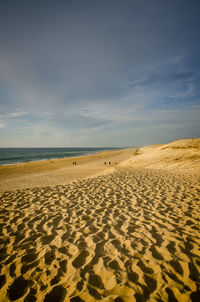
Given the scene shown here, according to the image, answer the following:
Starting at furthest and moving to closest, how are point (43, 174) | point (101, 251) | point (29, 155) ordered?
point (29, 155)
point (43, 174)
point (101, 251)

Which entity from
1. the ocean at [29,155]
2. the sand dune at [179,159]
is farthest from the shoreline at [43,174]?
the ocean at [29,155]

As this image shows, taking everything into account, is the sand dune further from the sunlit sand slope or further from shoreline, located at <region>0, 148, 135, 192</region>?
the sunlit sand slope

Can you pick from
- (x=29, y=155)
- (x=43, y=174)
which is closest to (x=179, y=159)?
(x=43, y=174)

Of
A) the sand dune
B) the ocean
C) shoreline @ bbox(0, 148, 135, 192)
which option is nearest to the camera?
shoreline @ bbox(0, 148, 135, 192)

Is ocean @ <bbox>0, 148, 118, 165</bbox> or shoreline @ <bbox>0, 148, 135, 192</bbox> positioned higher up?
ocean @ <bbox>0, 148, 118, 165</bbox>

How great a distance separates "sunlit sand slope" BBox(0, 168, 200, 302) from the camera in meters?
2.26

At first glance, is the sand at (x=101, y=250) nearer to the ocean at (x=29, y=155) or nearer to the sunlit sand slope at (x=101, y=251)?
the sunlit sand slope at (x=101, y=251)

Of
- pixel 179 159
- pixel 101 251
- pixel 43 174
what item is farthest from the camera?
pixel 43 174

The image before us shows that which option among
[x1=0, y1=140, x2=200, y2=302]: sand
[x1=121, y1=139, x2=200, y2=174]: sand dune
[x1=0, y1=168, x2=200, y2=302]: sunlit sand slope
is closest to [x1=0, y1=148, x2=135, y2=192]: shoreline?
[x1=121, y1=139, x2=200, y2=174]: sand dune

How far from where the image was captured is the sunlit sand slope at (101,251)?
2.26 m

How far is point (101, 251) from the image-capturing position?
311 centimetres

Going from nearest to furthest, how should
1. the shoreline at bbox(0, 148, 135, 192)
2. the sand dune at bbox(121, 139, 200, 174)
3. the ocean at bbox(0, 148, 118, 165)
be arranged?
1. the shoreline at bbox(0, 148, 135, 192)
2. the sand dune at bbox(121, 139, 200, 174)
3. the ocean at bbox(0, 148, 118, 165)

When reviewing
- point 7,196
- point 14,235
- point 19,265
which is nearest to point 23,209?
point 14,235

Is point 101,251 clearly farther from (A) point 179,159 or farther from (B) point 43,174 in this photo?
(B) point 43,174
